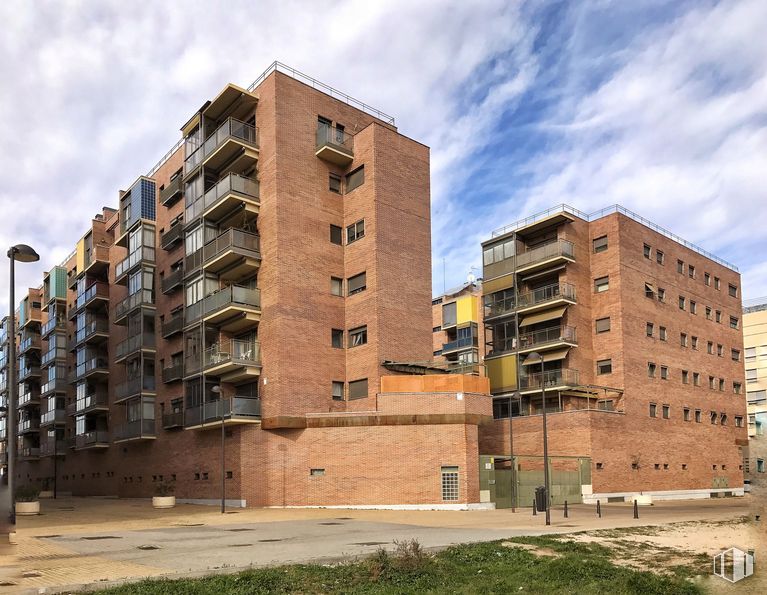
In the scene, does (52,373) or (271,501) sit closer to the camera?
(271,501)

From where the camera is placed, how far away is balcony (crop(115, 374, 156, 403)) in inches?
2142

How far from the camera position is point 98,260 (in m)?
66.8

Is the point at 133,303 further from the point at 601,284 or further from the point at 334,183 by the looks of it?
the point at 601,284

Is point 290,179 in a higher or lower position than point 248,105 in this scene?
lower

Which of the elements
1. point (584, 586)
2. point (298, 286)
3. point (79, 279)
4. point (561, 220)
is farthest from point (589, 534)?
point (79, 279)

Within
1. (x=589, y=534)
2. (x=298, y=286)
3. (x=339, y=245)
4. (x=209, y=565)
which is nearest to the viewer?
(x=209, y=565)

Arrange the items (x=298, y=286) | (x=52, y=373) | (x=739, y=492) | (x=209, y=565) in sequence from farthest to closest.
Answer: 1. (x=52, y=373)
2. (x=739, y=492)
3. (x=298, y=286)
4. (x=209, y=565)

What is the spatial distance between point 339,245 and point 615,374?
2291 cm

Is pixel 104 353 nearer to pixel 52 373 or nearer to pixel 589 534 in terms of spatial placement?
pixel 52 373

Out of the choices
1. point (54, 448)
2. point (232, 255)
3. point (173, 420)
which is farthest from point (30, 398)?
point (232, 255)

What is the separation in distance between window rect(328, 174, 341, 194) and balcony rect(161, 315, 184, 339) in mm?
13614

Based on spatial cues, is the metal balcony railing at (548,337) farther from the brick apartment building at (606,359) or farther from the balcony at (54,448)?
the balcony at (54,448)

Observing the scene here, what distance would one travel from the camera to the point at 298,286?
42.4 m

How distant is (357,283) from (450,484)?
44.3 feet
